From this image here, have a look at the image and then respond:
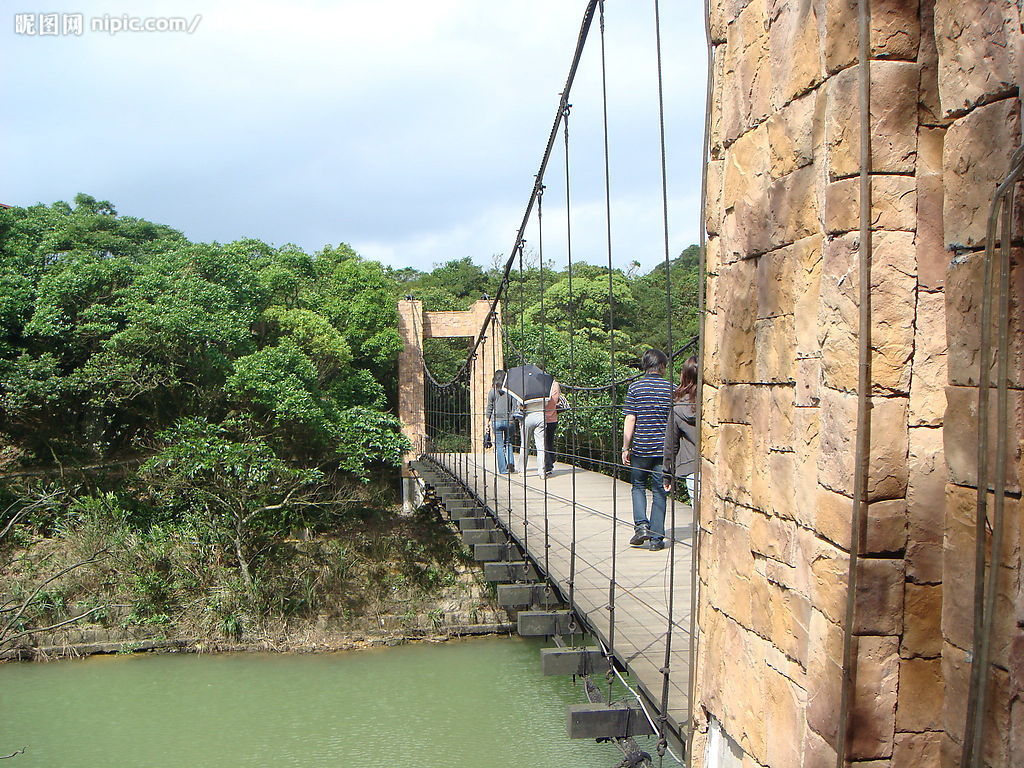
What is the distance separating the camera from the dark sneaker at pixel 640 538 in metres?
3.34

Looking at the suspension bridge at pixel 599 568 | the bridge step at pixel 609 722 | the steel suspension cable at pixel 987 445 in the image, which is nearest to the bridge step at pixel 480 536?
the suspension bridge at pixel 599 568

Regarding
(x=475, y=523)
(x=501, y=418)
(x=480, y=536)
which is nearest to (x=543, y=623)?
(x=480, y=536)

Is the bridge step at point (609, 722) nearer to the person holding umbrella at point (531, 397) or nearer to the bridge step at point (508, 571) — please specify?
the bridge step at point (508, 571)

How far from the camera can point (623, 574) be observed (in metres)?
3.00

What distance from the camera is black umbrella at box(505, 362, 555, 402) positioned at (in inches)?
197

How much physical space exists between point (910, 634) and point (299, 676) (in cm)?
767

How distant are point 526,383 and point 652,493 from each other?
203cm

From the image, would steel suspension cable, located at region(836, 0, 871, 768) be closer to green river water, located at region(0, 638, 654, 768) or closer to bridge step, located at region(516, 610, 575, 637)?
bridge step, located at region(516, 610, 575, 637)

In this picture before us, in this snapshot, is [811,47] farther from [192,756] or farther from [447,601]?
[447,601]

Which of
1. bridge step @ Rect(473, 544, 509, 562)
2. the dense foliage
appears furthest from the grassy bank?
bridge step @ Rect(473, 544, 509, 562)

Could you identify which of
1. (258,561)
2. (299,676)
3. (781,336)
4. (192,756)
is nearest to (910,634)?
(781,336)

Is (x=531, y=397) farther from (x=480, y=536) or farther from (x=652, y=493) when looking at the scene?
(x=652, y=493)

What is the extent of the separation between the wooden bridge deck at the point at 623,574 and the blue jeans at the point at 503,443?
1.27 feet

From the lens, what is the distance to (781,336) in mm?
1127
